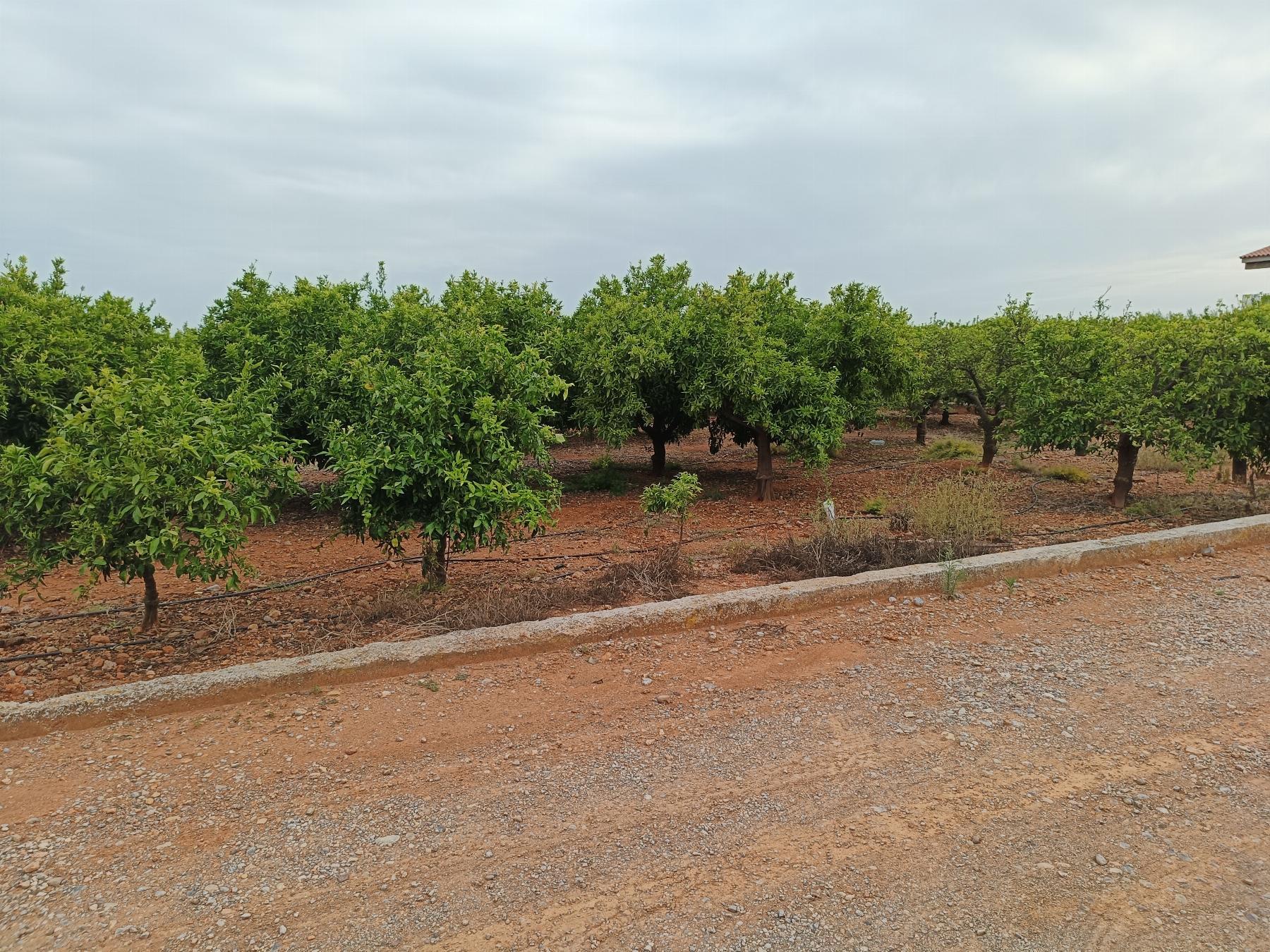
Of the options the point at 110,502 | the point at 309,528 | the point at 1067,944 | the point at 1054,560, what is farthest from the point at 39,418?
the point at 1054,560

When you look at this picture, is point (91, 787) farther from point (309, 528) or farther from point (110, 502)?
point (309, 528)

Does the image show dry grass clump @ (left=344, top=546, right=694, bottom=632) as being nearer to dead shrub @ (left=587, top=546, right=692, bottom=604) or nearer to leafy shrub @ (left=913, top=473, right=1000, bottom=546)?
dead shrub @ (left=587, top=546, right=692, bottom=604)

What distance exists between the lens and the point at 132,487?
4.29m

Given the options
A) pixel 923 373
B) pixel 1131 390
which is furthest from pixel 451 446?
pixel 923 373

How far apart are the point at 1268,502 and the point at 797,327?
6236 mm

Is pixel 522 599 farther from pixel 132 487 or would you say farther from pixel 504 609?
pixel 132 487

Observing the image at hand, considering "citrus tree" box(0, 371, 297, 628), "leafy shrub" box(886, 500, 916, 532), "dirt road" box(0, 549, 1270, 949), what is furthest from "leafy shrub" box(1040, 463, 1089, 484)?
"citrus tree" box(0, 371, 297, 628)

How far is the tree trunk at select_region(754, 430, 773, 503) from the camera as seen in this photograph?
10742 millimetres

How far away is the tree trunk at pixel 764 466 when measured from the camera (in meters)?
10.7

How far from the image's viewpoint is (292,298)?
31.0 ft

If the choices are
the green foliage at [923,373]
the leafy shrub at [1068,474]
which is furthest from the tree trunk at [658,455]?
the leafy shrub at [1068,474]

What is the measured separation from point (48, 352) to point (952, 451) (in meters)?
14.4

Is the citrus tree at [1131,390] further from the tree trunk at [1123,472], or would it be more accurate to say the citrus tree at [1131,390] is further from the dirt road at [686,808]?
the dirt road at [686,808]

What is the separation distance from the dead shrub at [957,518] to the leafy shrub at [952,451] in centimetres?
658
